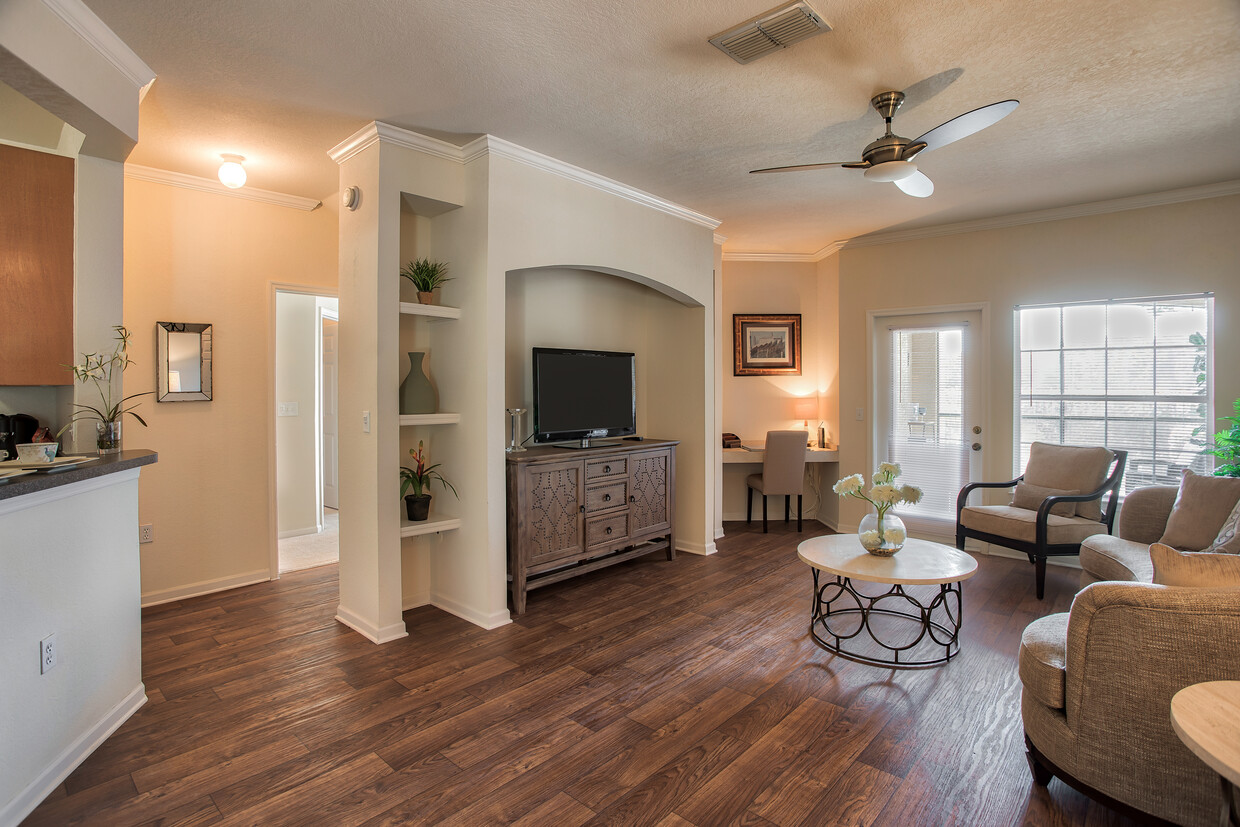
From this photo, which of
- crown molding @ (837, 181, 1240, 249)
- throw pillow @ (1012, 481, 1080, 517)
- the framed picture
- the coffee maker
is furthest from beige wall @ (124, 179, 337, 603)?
throw pillow @ (1012, 481, 1080, 517)

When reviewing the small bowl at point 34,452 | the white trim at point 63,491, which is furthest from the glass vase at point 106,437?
the small bowl at point 34,452

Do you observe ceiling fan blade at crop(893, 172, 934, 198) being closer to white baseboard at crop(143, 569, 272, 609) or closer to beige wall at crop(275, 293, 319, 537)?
white baseboard at crop(143, 569, 272, 609)

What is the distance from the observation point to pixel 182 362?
3791mm

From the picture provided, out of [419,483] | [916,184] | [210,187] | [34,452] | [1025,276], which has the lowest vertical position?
[419,483]

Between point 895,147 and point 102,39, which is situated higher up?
point 102,39

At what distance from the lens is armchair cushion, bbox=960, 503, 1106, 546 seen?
153 inches

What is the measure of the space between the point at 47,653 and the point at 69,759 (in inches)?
15.8

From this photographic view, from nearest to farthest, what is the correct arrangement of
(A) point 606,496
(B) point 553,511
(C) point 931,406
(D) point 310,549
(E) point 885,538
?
1. (E) point 885,538
2. (B) point 553,511
3. (A) point 606,496
4. (D) point 310,549
5. (C) point 931,406

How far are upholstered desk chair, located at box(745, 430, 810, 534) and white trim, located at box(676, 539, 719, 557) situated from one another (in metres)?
0.81

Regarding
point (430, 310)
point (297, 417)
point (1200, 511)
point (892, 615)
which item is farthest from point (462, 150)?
point (1200, 511)

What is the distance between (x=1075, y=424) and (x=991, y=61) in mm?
3149

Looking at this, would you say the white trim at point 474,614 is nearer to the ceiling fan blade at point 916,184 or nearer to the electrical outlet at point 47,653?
the electrical outlet at point 47,653

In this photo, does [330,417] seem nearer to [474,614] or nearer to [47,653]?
[474,614]

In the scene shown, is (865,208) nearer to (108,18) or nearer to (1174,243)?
(1174,243)
